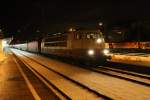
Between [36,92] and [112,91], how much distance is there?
2.96 meters

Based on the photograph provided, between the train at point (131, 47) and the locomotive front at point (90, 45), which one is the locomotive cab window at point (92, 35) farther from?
the train at point (131, 47)

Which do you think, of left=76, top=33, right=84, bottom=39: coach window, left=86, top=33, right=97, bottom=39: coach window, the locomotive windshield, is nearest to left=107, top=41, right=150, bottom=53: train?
the locomotive windshield

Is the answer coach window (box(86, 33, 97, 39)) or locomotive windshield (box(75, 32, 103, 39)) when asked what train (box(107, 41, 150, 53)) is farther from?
coach window (box(86, 33, 97, 39))

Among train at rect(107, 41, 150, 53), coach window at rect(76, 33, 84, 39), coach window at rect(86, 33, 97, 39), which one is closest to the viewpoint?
coach window at rect(86, 33, 97, 39)

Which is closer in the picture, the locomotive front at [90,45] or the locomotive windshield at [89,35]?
the locomotive front at [90,45]

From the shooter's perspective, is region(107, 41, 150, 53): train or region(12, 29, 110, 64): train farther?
region(107, 41, 150, 53): train

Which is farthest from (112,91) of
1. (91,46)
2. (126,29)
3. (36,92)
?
(126,29)

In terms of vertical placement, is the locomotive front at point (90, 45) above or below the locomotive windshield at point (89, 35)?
below

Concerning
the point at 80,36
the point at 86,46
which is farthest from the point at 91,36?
the point at 86,46

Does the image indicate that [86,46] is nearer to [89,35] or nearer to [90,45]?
[90,45]

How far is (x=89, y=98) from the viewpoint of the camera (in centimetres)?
1090

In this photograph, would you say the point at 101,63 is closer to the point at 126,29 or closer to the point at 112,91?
the point at 112,91

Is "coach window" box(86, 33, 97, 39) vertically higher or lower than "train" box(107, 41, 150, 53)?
higher

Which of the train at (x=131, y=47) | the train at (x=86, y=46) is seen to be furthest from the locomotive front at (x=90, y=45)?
the train at (x=131, y=47)
